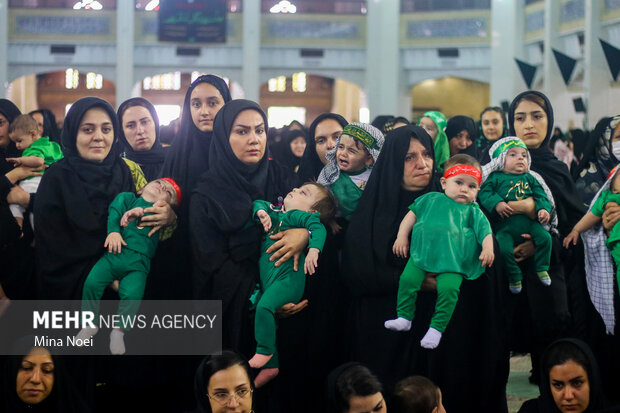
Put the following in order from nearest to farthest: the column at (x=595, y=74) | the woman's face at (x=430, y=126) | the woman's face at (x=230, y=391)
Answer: the woman's face at (x=230, y=391) < the woman's face at (x=430, y=126) < the column at (x=595, y=74)

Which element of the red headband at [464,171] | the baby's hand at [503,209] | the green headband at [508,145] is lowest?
the baby's hand at [503,209]

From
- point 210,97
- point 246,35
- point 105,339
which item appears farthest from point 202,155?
point 246,35

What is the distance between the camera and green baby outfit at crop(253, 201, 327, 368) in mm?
2943

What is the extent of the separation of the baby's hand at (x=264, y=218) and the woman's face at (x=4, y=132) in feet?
6.21

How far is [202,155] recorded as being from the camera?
3.59 meters

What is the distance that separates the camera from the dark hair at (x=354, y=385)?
109 inches

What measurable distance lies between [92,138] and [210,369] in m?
1.10

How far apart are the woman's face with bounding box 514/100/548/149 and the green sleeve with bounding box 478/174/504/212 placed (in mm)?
392

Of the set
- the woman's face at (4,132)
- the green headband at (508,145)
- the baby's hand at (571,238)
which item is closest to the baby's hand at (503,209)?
the green headband at (508,145)

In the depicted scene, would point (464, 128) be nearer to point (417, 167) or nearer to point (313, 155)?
point (313, 155)

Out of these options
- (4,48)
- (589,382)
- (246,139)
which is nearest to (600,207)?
(589,382)

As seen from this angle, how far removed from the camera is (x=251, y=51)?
66.7 feet

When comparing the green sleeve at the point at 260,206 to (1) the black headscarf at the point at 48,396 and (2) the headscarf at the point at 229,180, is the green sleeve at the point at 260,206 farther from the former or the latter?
(1) the black headscarf at the point at 48,396

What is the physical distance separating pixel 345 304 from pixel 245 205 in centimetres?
60
